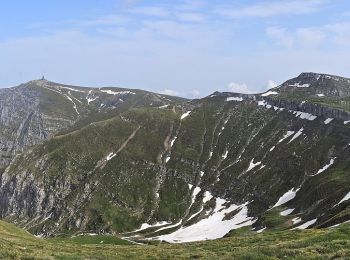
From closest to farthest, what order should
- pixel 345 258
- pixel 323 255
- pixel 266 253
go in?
pixel 345 258, pixel 323 255, pixel 266 253

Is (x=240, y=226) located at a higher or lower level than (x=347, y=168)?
lower

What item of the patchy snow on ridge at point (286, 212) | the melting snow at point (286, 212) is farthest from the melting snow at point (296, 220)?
the melting snow at point (286, 212)

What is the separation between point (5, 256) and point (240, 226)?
6904 inches

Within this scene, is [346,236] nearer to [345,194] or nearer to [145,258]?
[145,258]

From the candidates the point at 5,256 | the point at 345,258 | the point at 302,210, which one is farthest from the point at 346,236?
the point at 302,210

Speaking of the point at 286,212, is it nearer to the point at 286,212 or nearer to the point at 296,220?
the point at 286,212

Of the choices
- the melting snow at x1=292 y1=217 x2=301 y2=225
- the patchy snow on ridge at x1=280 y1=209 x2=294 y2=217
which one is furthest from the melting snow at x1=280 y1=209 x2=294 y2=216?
the melting snow at x1=292 y1=217 x2=301 y2=225

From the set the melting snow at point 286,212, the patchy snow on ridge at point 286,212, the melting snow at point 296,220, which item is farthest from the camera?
the melting snow at point 286,212

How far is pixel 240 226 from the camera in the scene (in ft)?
652

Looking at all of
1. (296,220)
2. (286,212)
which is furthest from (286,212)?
(296,220)

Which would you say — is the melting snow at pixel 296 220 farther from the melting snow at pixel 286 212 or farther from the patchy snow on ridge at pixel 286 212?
the melting snow at pixel 286 212

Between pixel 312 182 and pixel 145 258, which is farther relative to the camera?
pixel 312 182

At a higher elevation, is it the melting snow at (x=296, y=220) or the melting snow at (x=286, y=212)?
the melting snow at (x=286, y=212)

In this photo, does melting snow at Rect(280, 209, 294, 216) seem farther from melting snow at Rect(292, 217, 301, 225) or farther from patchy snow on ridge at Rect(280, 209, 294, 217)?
melting snow at Rect(292, 217, 301, 225)
